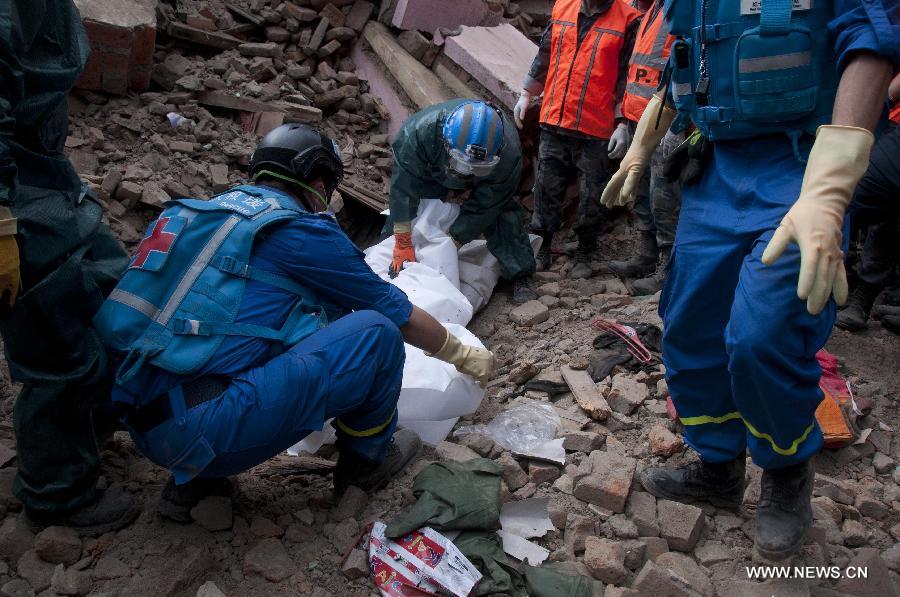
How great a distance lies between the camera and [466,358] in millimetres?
2873

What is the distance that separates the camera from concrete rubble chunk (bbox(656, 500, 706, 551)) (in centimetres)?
245

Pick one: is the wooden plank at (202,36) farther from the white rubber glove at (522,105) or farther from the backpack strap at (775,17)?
the backpack strap at (775,17)

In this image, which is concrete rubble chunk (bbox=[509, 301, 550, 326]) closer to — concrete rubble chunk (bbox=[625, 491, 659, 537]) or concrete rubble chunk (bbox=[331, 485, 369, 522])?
concrete rubble chunk (bbox=[625, 491, 659, 537])

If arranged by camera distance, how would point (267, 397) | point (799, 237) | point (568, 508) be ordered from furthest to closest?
point (568, 508), point (267, 397), point (799, 237)

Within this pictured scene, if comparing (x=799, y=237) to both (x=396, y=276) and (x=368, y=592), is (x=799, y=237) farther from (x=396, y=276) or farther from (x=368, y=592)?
(x=396, y=276)

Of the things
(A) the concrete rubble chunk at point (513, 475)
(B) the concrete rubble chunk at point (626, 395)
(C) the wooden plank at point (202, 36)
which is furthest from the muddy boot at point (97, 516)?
(C) the wooden plank at point (202, 36)

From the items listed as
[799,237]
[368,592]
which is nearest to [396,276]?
[368,592]

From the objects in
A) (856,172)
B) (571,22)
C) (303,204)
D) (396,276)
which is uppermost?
(856,172)

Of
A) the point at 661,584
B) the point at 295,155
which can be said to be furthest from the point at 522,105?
the point at 661,584

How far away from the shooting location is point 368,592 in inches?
88.9

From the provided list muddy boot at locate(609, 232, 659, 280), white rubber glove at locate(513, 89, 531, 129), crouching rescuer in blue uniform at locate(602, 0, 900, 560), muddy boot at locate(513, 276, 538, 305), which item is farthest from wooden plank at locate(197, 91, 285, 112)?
crouching rescuer in blue uniform at locate(602, 0, 900, 560)

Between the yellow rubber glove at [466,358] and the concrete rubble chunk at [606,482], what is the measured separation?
0.53m

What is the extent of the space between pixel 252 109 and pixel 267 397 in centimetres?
401

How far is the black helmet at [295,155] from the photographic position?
8.48 ft
